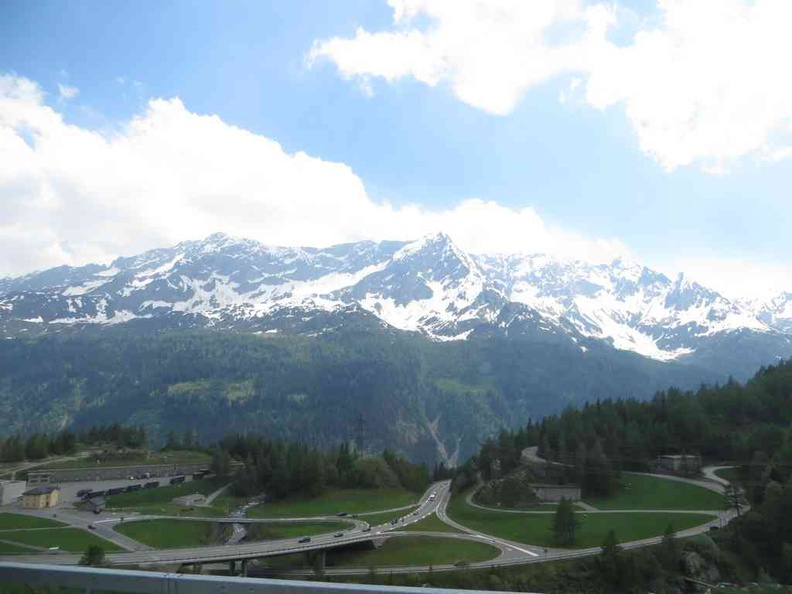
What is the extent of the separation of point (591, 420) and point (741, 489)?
35.7 metres

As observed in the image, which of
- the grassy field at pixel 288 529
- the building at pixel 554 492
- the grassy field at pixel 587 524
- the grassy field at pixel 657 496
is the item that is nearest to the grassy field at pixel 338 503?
the grassy field at pixel 288 529

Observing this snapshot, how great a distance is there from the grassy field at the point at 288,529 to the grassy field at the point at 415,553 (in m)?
6.57

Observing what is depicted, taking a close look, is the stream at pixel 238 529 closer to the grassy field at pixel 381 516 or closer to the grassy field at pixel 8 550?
the grassy field at pixel 381 516

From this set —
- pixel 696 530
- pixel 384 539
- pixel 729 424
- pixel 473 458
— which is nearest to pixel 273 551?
pixel 384 539

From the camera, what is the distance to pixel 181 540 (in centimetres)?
5862

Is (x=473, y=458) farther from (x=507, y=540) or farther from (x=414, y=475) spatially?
(x=507, y=540)

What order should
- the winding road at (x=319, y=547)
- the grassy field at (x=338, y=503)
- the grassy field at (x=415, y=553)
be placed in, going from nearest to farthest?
the winding road at (x=319, y=547)
the grassy field at (x=415, y=553)
the grassy field at (x=338, y=503)

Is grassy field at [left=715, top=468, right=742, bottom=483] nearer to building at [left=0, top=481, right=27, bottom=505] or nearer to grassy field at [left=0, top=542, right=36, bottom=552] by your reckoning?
grassy field at [left=0, top=542, right=36, bottom=552]

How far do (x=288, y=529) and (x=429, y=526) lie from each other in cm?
1528

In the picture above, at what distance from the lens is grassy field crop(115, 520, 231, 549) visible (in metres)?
56.8

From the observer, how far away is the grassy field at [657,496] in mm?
67562

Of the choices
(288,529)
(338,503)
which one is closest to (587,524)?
(288,529)

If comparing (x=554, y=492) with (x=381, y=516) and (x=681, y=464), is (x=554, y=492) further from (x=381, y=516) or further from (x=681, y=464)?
(x=381, y=516)

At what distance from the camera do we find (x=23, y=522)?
203ft
